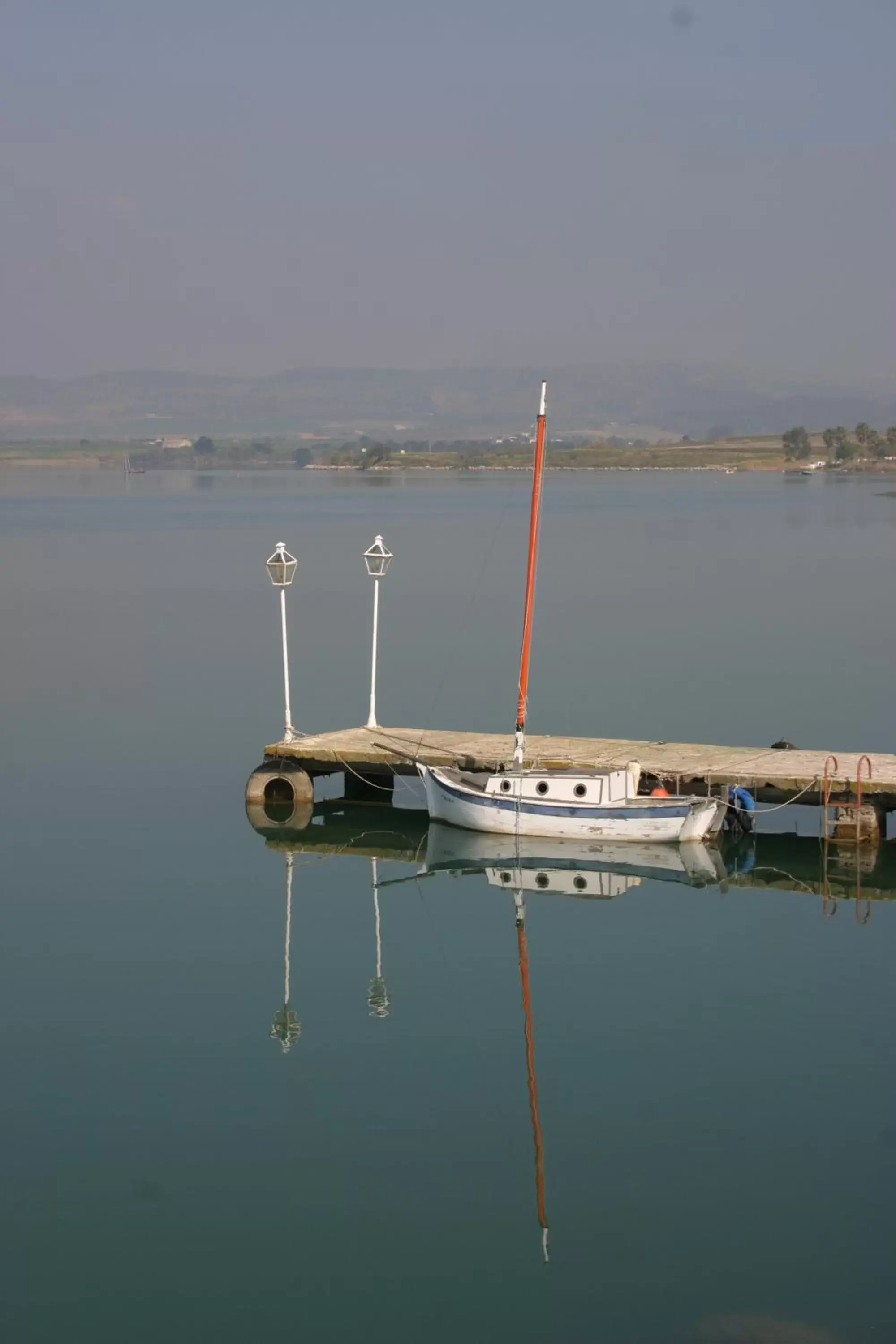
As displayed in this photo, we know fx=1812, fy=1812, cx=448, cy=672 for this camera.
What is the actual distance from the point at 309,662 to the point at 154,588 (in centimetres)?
3129

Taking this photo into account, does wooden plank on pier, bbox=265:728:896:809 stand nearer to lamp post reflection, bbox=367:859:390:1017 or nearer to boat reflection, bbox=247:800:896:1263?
boat reflection, bbox=247:800:896:1263

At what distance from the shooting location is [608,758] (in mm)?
36781

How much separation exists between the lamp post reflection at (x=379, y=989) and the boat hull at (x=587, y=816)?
4092 millimetres

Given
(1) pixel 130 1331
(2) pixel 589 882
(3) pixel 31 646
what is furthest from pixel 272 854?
(3) pixel 31 646

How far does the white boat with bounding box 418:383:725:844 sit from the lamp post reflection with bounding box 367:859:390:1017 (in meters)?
4.15

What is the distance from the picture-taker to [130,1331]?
686 inches

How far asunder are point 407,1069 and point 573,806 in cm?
1122

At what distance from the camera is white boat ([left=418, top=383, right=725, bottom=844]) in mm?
34250

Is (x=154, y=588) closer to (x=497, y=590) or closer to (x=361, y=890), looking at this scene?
(x=497, y=590)

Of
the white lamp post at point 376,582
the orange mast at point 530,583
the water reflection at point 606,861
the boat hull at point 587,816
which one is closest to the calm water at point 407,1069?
the water reflection at point 606,861

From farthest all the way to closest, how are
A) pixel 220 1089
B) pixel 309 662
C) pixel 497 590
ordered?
pixel 497 590 < pixel 309 662 < pixel 220 1089

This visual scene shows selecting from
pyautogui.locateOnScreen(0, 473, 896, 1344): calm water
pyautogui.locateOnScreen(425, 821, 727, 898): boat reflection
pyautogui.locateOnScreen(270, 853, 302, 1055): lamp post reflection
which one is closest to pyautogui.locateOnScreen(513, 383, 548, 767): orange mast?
pyautogui.locateOnScreen(425, 821, 727, 898): boat reflection

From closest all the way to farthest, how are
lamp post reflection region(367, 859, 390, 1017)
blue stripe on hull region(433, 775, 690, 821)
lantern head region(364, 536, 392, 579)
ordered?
lamp post reflection region(367, 859, 390, 1017) < blue stripe on hull region(433, 775, 690, 821) < lantern head region(364, 536, 392, 579)

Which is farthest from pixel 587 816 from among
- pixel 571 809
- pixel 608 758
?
pixel 608 758
